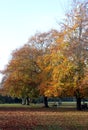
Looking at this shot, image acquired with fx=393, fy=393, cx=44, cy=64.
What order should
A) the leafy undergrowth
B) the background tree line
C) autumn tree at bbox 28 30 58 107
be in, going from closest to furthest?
the leafy undergrowth, the background tree line, autumn tree at bbox 28 30 58 107

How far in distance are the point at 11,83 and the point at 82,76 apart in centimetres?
2667

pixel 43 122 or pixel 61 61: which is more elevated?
pixel 61 61

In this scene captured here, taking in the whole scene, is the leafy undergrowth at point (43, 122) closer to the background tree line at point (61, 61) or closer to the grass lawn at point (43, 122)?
the grass lawn at point (43, 122)

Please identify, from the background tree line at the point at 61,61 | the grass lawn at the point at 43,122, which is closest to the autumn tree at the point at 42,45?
the background tree line at the point at 61,61

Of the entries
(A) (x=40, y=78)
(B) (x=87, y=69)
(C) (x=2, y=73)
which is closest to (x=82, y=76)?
(B) (x=87, y=69)

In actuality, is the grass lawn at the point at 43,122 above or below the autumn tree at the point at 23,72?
below

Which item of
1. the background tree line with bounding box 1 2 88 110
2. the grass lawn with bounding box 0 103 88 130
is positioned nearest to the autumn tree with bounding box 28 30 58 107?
the background tree line with bounding box 1 2 88 110

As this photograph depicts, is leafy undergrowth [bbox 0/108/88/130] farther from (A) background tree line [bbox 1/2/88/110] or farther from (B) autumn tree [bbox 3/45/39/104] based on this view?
(B) autumn tree [bbox 3/45/39/104]

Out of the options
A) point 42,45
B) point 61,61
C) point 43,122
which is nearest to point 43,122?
point 43,122

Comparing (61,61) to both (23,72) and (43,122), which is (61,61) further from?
(43,122)

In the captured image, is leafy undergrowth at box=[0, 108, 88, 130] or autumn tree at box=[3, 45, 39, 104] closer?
leafy undergrowth at box=[0, 108, 88, 130]

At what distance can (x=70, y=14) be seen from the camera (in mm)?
49719

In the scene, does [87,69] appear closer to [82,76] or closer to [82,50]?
[82,76]

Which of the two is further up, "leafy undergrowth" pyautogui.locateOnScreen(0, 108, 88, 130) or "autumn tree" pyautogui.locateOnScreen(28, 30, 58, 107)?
"autumn tree" pyautogui.locateOnScreen(28, 30, 58, 107)
